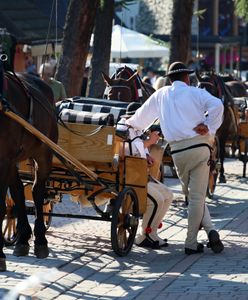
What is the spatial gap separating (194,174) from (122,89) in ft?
14.9

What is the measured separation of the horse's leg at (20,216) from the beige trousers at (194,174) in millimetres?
1632

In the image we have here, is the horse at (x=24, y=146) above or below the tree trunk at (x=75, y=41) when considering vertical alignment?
below

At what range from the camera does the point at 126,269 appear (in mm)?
9562

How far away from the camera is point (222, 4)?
67250mm

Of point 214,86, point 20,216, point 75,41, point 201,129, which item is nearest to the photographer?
point 201,129

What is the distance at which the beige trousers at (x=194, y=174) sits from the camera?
33.2 ft

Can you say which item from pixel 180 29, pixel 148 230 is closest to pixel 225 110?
pixel 180 29

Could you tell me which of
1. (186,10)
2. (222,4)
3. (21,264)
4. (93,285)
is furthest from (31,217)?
(222,4)

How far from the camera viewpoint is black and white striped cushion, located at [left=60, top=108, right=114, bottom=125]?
10.5m

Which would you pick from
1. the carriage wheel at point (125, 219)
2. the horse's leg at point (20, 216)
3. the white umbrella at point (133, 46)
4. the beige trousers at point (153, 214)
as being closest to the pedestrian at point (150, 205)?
the beige trousers at point (153, 214)

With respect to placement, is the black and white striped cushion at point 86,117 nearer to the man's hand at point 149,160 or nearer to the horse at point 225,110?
the man's hand at point 149,160

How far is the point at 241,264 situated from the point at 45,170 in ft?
7.39

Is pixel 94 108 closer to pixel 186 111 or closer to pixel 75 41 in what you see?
pixel 186 111

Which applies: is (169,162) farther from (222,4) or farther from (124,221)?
(222,4)
